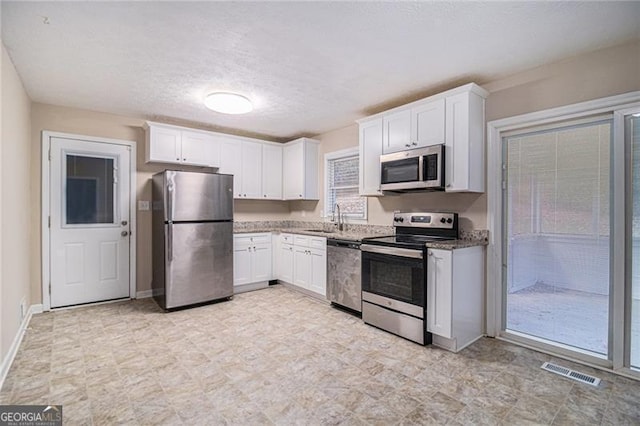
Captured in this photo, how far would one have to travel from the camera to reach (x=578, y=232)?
2662 mm

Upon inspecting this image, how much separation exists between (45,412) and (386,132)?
3706 mm

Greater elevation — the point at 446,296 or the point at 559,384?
the point at 446,296

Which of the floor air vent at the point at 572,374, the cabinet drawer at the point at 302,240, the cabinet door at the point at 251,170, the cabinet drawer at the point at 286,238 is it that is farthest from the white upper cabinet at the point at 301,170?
the floor air vent at the point at 572,374

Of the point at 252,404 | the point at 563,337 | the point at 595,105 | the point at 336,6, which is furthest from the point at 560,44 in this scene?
the point at 252,404

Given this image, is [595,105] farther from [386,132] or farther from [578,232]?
[386,132]

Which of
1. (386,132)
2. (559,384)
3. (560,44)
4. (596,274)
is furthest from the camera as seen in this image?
(386,132)

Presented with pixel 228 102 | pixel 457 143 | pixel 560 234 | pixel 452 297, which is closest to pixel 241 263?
pixel 228 102

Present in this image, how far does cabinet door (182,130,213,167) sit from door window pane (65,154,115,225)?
936 mm

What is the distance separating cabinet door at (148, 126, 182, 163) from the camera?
4.11 meters

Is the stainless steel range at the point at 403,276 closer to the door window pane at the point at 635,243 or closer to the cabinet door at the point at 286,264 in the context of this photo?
the door window pane at the point at 635,243

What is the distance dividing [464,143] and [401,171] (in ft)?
2.26

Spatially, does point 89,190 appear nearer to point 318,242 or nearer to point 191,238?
point 191,238

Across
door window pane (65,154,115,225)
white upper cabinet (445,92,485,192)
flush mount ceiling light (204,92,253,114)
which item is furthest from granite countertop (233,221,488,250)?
flush mount ceiling light (204,92,253,114)

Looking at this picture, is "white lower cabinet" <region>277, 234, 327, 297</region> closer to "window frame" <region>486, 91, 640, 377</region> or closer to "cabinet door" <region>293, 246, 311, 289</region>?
"cabinet door" <region>293, 246, 311, 289</region>
